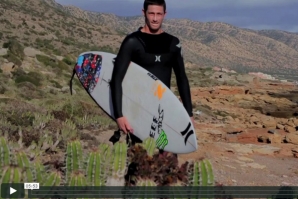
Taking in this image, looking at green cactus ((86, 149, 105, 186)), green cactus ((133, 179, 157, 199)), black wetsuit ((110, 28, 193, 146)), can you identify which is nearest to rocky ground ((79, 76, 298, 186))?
black wetsuit ((110, 28, 193, 146))

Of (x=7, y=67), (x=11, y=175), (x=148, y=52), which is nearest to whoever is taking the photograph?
(x=11, y=175)

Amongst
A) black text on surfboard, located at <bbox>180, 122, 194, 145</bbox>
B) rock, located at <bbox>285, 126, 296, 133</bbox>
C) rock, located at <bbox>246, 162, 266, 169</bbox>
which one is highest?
black text on surfboard, located at <bbox>180, 122, 194, 145</bbox>

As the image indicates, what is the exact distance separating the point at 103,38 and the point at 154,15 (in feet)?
216

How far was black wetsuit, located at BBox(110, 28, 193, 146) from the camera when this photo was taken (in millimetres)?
3682

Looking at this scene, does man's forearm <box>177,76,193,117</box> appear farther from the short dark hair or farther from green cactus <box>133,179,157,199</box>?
green cactus <box>133,179,157,199</box>

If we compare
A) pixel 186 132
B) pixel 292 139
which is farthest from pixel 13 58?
pixel 186 132

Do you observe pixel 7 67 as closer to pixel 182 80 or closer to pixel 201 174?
pixel 182 80

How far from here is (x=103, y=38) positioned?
224 feet

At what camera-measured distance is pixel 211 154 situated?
8844 mm

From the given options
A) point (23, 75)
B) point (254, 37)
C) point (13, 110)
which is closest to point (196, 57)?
Result: point (254, 37)

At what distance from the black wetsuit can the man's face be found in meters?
0.11

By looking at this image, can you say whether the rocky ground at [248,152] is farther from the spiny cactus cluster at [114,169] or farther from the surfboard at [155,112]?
the spiny cactus cluster at [114,169]

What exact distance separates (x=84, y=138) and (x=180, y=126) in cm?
490

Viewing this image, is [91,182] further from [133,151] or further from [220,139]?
[220,139]
